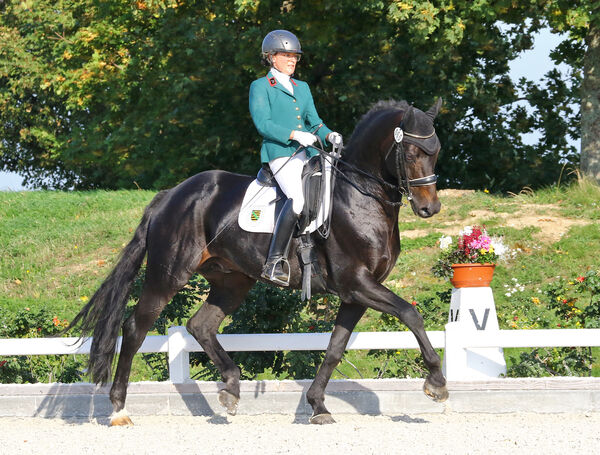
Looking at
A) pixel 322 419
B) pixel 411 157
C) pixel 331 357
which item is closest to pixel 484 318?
pixel 331 357

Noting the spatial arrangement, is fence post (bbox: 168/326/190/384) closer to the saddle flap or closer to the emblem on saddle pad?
the saddle flap

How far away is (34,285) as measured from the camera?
55.3 feet

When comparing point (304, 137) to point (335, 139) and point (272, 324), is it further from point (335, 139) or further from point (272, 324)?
point (272, 324)

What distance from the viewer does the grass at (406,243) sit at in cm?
1505

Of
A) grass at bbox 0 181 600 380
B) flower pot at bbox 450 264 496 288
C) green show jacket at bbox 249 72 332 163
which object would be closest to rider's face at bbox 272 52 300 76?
green show jacket at bbox 249 72 332 163

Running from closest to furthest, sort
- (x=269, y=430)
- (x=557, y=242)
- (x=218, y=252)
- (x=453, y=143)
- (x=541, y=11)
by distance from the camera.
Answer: (x=269, y=430) → (x=218, y=252) → (x=557, y=242) → (x=541, y=11) → (x=453, y=143)

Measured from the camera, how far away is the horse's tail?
333 inches

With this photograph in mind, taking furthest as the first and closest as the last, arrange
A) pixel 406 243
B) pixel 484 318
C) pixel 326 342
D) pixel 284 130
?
1. pixel 406 243
2. pixel 484 318
3. pixel 326 342
4. pixel 284 130

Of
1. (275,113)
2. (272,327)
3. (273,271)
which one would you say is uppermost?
(275,113)

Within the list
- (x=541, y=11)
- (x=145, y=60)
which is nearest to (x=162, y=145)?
(x=145, y=60)

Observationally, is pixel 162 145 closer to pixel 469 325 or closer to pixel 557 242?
pixel 557 242

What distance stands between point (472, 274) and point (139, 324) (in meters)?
3.46

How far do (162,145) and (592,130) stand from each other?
1237 centimetres

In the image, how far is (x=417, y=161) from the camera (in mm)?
7457
